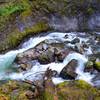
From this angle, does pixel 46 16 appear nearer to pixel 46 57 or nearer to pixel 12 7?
pixel 12 7

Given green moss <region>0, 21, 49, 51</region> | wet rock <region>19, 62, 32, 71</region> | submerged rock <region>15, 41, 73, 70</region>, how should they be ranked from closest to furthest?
wet rock <region>19, 62, 32, 71</region> < submerged rock <region>15, 41, 73, 70</region> < green moss <region>0, 21, 49, 51</region>

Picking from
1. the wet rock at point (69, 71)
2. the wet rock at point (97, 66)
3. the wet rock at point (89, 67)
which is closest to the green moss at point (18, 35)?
the wet rock at point (69, 71)

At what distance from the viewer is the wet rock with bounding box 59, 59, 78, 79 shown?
10.1m

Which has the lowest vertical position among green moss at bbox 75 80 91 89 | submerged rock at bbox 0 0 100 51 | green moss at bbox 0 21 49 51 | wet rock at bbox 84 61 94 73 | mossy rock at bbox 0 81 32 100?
mossy rock at bbox 0 81 32 100

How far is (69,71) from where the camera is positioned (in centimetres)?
1027

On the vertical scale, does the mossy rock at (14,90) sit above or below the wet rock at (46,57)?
below

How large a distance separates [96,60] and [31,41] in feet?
11.1

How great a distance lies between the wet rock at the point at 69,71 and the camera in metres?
10.1

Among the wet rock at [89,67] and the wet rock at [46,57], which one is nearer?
the wet rock at [89,67]

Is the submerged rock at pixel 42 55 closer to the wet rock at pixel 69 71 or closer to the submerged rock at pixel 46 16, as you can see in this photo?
the wet rock at pixel 69 71

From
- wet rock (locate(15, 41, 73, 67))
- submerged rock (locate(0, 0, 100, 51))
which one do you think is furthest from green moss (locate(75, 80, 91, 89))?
submerged rock (locate(0, 0, 100, 51))

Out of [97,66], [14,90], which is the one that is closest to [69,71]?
→ [97,66]

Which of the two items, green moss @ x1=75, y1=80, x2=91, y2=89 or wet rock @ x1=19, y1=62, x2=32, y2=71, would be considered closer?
green moss @ x1=75, y1=80, x2=91, y2=89

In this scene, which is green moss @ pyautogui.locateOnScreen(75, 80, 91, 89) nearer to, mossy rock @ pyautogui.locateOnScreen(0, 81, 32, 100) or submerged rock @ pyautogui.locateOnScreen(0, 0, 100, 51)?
mossy rock @ pyautogui.locateOnScreen(0, 81, 32, 100)
